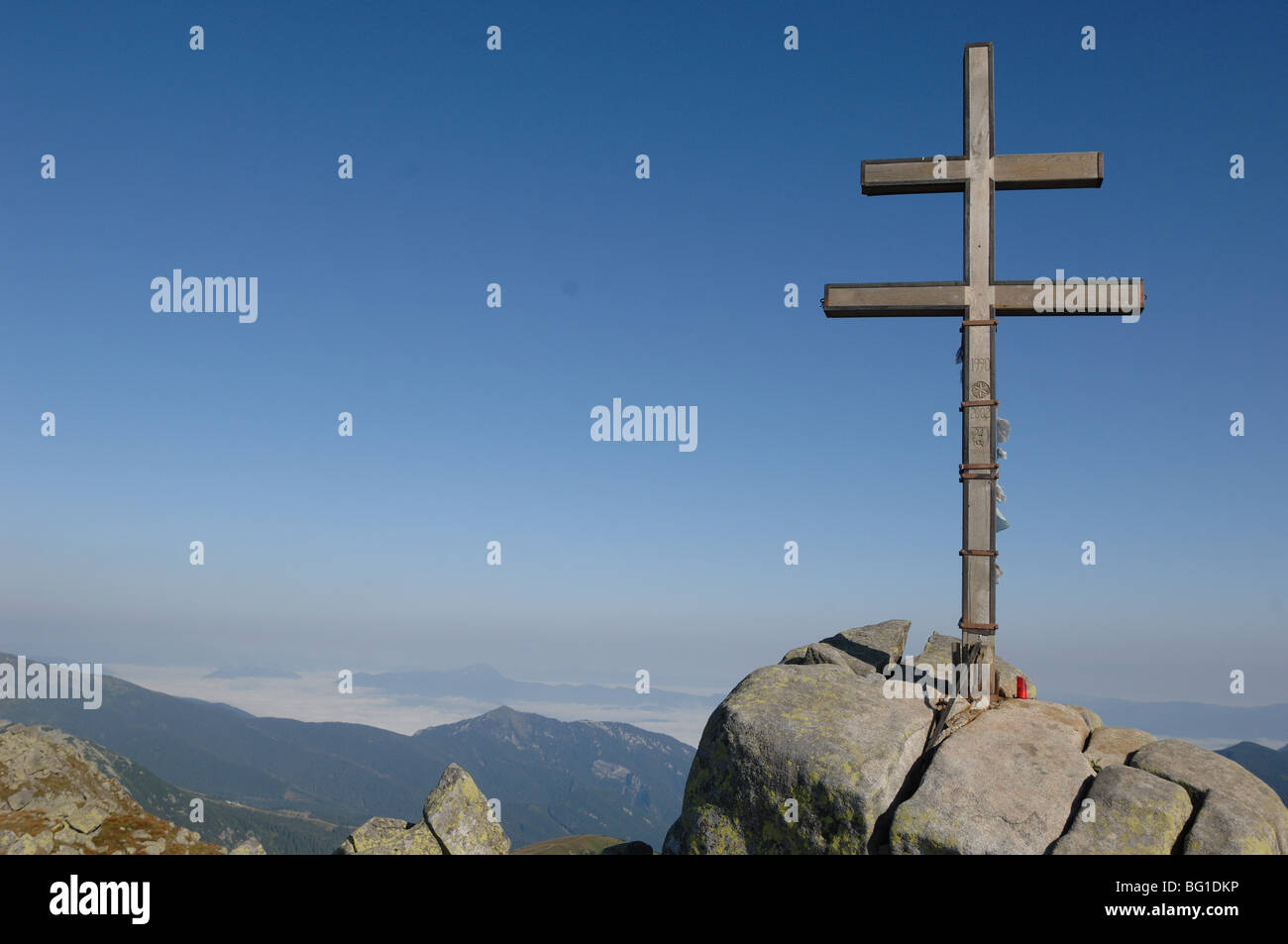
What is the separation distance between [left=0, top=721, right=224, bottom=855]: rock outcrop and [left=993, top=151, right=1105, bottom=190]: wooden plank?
728 inches

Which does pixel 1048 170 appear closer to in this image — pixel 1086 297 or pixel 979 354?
pixel 1086 297

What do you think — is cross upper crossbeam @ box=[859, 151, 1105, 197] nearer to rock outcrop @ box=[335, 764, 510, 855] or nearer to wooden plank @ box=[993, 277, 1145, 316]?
wooden plank @ box=[993, 277, 1145, 316]

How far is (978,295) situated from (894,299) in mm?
1489

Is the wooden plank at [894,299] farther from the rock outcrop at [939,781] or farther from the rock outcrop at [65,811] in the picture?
the rock outcrop at [65,811]

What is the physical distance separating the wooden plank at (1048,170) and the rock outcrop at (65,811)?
728 inches

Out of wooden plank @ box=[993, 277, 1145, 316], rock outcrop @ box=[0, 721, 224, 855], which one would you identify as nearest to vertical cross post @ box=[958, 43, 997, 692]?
wooden plank @ box=[993, 277, 1145, 316]

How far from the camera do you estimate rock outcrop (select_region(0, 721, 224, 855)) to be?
1368cm

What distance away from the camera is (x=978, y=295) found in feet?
49.1

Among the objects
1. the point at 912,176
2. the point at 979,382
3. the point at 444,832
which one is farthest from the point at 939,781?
the point at 912,176

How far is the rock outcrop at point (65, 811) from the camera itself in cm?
1368

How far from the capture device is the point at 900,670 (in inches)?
618

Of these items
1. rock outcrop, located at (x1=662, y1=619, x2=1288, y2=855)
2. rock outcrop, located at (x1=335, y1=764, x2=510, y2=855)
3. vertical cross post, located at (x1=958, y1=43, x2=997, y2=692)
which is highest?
vertical cross post, located at (x1=958, y1=43, x2=997, y2=692)

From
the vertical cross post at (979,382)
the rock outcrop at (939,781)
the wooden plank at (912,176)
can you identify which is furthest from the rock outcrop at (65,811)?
the wooden plank at (912,176)
